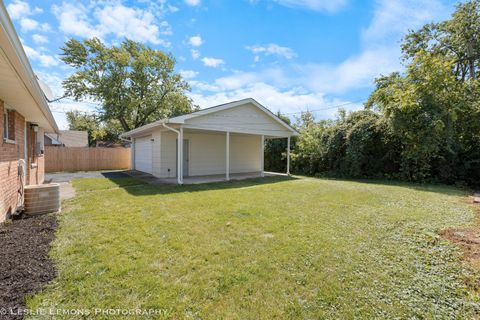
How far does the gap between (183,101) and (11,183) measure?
20.7 m

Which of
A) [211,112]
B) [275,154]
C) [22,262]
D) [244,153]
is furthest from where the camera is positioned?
[275,154]

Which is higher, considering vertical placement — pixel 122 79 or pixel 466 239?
pixel 122 79

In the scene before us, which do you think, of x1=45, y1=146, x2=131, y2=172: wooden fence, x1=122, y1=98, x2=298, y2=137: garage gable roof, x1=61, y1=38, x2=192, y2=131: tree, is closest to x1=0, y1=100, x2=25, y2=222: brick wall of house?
x1=122, y1=98, x2=298, y2=137: garage gable roof

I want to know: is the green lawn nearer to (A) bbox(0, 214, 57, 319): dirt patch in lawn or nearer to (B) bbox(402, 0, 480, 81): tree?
(A) bbox(0, 214, 57, 319): dirt patch in lawn

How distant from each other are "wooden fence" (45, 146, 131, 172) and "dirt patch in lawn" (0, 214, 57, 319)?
44.1ft

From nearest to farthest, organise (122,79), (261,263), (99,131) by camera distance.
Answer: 1. (261,263)
2. (122,79)
3. (99,131)

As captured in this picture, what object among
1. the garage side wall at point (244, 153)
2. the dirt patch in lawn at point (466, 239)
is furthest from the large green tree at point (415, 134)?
the dirt patch in lawn at point (466, 239)

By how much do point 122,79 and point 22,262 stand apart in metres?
22.7

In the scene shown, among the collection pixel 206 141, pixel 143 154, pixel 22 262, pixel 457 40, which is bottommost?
pixel 22 262

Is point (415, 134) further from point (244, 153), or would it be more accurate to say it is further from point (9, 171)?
point (9, 171)

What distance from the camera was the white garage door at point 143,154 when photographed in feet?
41.0

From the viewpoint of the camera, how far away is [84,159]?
15.6m

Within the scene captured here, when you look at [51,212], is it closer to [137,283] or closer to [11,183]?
[11,183]

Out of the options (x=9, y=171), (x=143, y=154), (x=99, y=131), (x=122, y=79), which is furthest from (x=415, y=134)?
(x=99, y=131)
